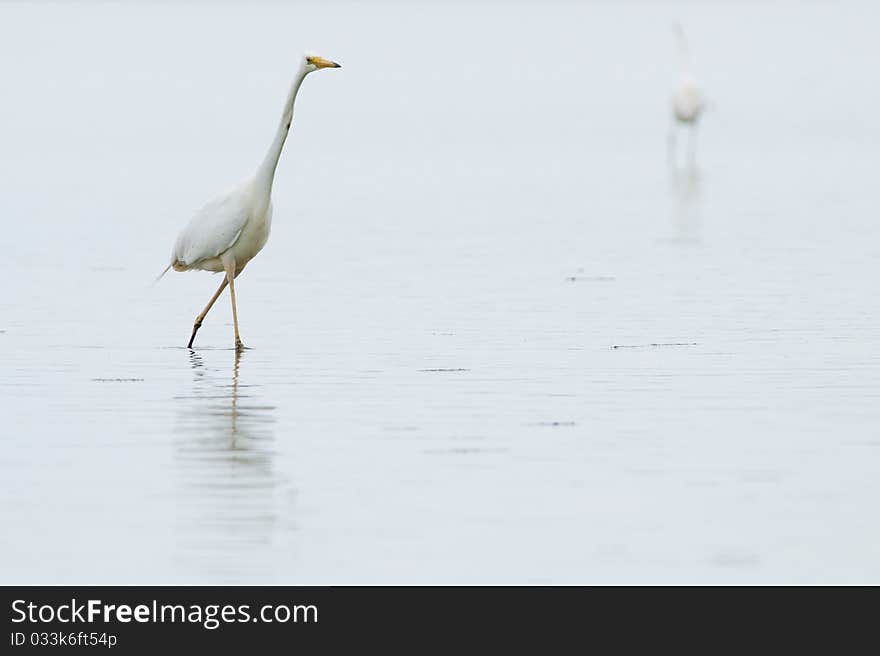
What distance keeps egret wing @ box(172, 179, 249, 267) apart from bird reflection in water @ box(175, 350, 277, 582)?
74.9 inches

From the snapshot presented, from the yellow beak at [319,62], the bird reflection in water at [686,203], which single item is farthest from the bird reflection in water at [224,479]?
the bird reflection in water at [686,203]

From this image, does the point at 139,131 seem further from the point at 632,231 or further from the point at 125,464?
the point at 125,464

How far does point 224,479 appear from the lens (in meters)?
10.4

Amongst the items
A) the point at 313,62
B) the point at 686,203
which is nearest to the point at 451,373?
the point at 313,62

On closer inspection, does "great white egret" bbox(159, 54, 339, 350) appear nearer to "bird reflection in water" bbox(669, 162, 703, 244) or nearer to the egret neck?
the egret neck

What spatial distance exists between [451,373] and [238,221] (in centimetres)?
256

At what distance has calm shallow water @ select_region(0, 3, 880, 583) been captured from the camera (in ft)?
30.1

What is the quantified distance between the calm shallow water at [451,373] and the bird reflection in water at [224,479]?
0.08 ft

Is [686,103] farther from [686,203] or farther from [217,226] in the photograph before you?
[217,226]

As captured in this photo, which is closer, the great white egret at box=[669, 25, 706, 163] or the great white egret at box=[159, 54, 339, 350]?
the great white egret at box=[159, 54, 339, 350]

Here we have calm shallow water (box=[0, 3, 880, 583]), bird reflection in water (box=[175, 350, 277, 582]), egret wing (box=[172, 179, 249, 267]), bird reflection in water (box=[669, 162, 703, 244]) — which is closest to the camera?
bird reflection in water (box=[175, 350, 277, 582])

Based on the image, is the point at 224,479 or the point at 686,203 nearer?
the point at 224,479

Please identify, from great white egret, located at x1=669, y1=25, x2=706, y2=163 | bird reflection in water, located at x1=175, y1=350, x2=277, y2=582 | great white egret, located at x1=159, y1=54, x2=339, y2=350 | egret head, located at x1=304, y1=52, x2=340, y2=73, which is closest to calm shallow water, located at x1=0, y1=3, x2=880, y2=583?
bird reflection in water, located at x1=175, y1=350, x2=277, y2=582

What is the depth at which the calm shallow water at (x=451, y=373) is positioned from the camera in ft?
30.1
